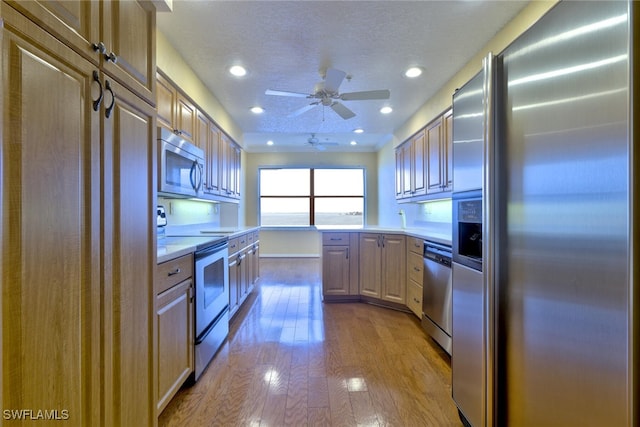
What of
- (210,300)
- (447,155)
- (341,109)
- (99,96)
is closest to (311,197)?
(341,109)

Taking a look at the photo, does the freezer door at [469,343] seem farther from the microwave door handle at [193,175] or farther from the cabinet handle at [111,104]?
the microwave door handle at [193,175]

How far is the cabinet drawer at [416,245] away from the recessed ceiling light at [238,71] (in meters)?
2.38

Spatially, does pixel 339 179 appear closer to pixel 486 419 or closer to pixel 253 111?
pixel 253 111

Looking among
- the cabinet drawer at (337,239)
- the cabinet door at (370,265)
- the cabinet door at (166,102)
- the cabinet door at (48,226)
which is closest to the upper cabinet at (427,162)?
the cabinet door at (370,265)

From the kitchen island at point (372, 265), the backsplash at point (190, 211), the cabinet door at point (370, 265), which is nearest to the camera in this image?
the backsplash at point (190, 211)

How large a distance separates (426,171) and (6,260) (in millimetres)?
3502

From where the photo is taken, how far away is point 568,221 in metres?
0.87

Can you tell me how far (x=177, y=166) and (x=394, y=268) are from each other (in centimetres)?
246

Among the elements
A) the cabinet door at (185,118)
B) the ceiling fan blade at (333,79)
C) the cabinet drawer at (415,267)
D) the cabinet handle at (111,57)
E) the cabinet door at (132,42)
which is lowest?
the cabinet drawer at (415,267)

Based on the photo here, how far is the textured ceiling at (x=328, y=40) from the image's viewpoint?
1904mm

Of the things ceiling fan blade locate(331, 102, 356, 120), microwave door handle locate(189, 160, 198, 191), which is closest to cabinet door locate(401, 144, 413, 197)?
ceiling fan blade locate(331, 102, 356, 120)

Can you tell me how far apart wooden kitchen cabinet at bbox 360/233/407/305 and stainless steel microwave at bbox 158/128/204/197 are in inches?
79.6

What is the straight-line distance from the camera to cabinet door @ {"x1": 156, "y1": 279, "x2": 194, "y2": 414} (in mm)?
1484

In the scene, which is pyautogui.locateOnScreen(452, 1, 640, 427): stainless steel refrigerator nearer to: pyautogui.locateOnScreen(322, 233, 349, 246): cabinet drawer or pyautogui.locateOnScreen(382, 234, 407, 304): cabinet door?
pyautogui.locateOnScreen(382, 234, 407, 304): cabinet door
